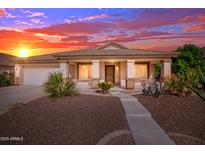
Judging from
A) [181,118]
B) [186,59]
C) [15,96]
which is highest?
[186,59]

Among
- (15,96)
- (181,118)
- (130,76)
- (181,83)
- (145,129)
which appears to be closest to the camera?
(145,129)

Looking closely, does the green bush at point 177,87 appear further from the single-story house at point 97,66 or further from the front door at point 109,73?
the front door at point 109,73

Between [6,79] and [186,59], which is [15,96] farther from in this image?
[186,59]

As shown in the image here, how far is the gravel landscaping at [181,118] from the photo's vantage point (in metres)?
5.23

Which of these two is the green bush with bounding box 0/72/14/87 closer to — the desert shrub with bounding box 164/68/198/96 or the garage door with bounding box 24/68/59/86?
the garage door with bounding box 24/68/59/86

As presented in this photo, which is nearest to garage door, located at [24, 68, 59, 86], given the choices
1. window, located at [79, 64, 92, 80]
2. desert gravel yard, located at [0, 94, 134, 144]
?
window, located at [79, 64, 92, 80]

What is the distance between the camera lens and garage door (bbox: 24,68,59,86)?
17.5m

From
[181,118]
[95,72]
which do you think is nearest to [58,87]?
[95,72]

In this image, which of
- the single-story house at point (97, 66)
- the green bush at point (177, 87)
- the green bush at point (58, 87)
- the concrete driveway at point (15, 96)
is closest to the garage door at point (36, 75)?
the single-story house at point (97, 66)

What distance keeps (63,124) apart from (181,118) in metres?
4.21

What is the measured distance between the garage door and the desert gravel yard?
383 inches

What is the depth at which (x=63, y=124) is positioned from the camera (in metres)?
5.98

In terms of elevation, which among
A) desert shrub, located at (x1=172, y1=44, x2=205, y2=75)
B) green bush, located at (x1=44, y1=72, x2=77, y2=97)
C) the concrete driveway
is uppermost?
desert shrub, located at (x1=172, y1=44, x2=205, y2=75)

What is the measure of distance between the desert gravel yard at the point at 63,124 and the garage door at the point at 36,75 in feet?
31.9
